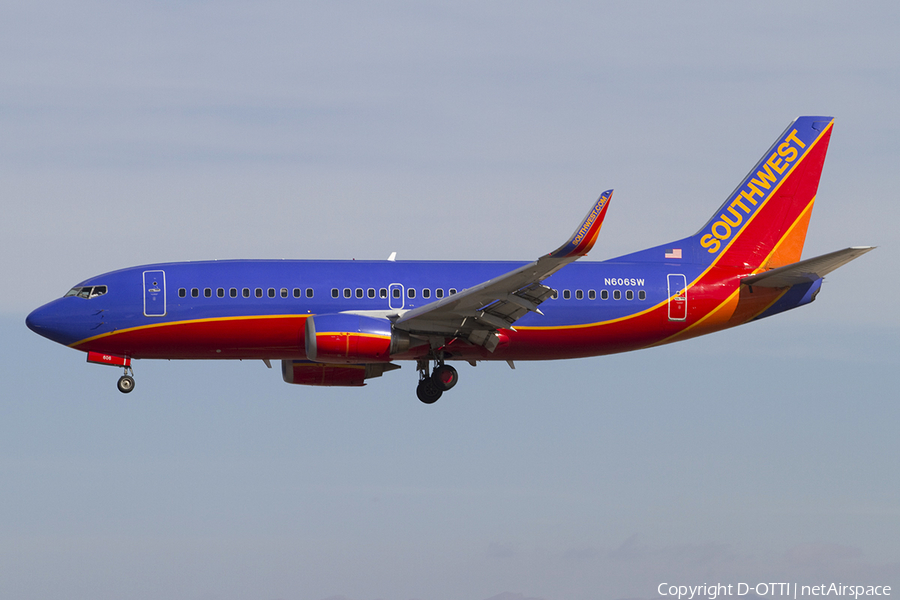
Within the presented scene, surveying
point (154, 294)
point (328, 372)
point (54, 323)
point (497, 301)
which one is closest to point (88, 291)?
point (54, 323)

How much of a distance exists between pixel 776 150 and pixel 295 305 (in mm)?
20184

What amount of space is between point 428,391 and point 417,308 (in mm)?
3715

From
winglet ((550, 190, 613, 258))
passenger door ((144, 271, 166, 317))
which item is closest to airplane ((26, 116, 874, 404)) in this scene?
passenger door ((144, 271, 166, 317))

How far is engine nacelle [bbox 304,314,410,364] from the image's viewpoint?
129 ft

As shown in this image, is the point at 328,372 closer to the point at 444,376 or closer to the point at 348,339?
the point at 444,376

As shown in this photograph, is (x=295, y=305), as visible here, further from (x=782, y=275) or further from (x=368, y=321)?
(x=782, y=275)

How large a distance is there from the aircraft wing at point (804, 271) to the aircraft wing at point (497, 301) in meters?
8.78

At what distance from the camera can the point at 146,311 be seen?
4122cm

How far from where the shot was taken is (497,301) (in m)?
39.6

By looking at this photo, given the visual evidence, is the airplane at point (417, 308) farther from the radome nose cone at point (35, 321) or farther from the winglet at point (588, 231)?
the winglet at point (588, 231)

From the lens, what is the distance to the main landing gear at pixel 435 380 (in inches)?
1679

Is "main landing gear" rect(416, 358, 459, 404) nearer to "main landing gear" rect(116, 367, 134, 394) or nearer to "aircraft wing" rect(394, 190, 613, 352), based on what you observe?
"aircraft wing" rect(394, 190, 613, 352)

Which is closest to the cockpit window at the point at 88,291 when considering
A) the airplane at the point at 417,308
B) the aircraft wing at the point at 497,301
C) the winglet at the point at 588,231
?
the airplane at the point at 417,308

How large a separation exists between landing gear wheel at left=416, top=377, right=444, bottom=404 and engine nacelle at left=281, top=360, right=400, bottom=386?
3217 mm
